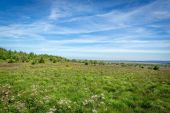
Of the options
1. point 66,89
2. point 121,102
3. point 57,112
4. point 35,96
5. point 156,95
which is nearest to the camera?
point 57,112

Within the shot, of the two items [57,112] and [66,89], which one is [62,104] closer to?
[57,112]

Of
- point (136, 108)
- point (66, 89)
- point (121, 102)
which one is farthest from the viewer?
point (66, 89)

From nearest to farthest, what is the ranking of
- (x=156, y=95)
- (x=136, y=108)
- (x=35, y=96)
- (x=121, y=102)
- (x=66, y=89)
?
(x=136, y=108), (x=121, y=102), (x=35, y=96), (x=156, y=95), (x=66, y=89)

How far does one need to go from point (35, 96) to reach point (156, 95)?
9.88 meters

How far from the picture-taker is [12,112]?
461 inches

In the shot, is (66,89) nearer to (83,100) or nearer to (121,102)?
(83,100)

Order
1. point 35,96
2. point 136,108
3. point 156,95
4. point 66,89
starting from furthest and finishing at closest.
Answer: point 66,89 < point 156,95 < point 35,96 < point 136,108

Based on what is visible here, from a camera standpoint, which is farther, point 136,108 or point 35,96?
point 35,96

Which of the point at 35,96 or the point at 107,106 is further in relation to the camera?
the point at 35,96

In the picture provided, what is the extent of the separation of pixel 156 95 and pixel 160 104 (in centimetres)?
265

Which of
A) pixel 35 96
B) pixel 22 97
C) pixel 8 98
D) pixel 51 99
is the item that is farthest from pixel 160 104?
pixel 8 98

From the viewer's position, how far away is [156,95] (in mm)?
15602

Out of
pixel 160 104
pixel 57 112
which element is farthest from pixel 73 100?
pixel 160 104

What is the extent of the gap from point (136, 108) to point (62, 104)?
5.00 meters
